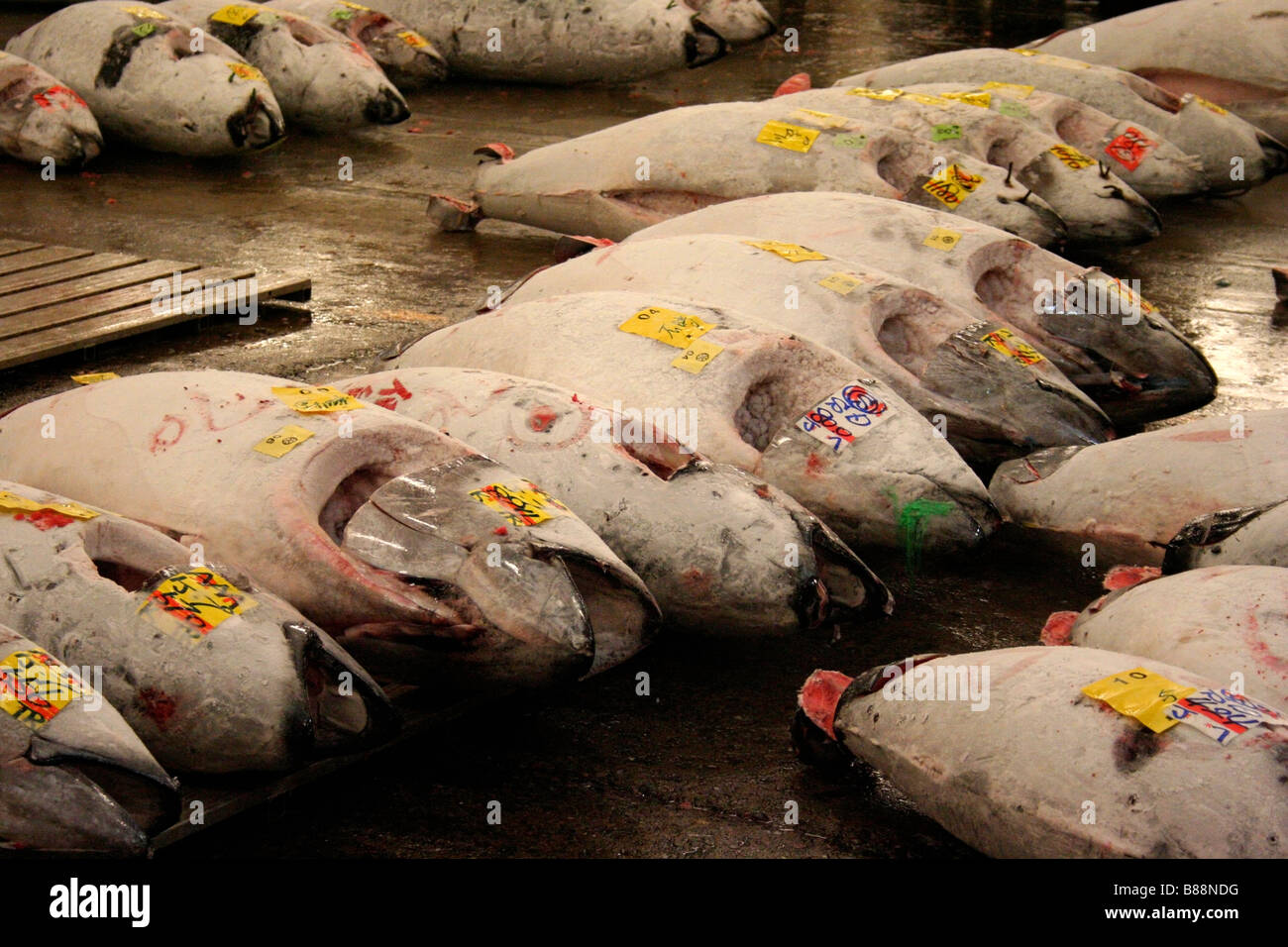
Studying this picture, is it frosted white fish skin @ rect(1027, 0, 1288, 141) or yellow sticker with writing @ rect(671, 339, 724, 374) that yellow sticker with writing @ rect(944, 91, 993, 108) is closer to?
frosted white fish skin @ rect(1027, 0, 1288, 141)

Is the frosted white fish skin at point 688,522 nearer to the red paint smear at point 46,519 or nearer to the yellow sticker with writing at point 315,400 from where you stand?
the yellow sticker with writing at point 315,400

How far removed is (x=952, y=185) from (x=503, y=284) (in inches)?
63.7

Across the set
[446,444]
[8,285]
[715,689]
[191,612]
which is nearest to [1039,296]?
[715,689]

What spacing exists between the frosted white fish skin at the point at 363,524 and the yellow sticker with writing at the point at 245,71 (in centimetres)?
435

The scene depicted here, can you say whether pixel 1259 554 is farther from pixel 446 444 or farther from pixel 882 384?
pixel 446 444

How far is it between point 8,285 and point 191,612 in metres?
3.20

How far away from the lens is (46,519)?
2.72 metres

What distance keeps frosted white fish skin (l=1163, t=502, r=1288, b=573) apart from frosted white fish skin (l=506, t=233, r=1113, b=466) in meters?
0.71

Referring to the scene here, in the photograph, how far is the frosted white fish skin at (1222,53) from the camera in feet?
24.5

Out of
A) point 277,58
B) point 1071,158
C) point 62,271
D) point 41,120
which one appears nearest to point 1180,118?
Answer: point 1071,158

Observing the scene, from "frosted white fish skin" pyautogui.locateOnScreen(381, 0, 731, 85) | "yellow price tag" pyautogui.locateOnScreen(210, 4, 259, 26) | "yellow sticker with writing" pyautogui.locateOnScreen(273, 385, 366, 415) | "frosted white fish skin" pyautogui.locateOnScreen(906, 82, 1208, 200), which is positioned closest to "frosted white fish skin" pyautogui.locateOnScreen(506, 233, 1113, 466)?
"yellow sticker with writing" pyautogui.locateOnScreen(273, 385, 366, 415)

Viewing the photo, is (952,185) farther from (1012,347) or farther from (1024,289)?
(1012,347)

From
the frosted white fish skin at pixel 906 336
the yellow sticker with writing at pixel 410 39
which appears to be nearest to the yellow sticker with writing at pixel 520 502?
the frosted white fish skin at pixel 906 336

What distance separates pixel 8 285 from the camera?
532 cm
